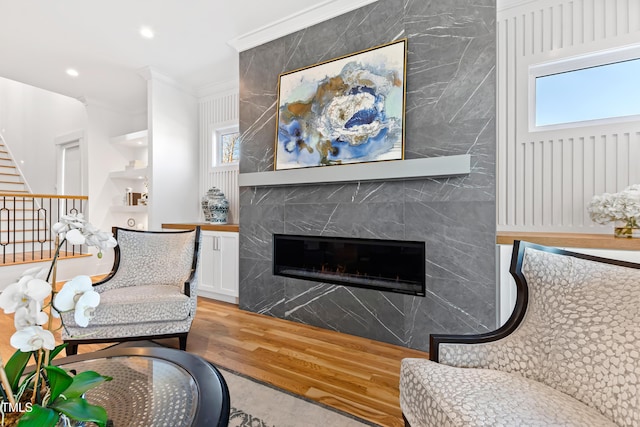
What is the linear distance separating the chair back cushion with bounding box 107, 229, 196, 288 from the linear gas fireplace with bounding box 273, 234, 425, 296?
84cm

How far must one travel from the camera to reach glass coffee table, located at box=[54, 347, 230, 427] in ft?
2.71

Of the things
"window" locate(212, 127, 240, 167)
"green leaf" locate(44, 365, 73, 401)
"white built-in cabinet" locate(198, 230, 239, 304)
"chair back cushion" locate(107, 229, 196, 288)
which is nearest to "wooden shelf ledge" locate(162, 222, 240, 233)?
"white built-in cabinet" locate(198, 230, 239, 304)

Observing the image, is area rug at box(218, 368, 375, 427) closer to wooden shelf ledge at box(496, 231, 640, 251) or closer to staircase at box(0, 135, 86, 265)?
wooden shelf ledge at box(496, 231, 640, 251)

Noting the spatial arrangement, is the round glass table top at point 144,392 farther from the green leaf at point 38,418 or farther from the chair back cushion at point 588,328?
the chair back cushion at point 588,328

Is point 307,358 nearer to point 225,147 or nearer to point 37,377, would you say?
point 37,377

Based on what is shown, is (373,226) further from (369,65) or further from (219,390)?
(219,390)

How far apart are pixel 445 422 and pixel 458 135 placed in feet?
6.03

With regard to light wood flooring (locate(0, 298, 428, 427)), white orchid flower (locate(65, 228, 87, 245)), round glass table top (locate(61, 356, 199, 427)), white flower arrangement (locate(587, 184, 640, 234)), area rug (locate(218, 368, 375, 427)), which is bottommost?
light wood flooring (locate(0, 298, 428, 427))

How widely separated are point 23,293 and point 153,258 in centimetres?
215

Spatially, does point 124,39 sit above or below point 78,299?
above

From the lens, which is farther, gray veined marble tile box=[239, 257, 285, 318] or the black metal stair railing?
the black metal stair railing

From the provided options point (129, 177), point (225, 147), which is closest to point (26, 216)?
point (129, 177)

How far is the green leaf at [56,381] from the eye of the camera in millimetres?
630

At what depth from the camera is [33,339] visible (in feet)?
1.86
